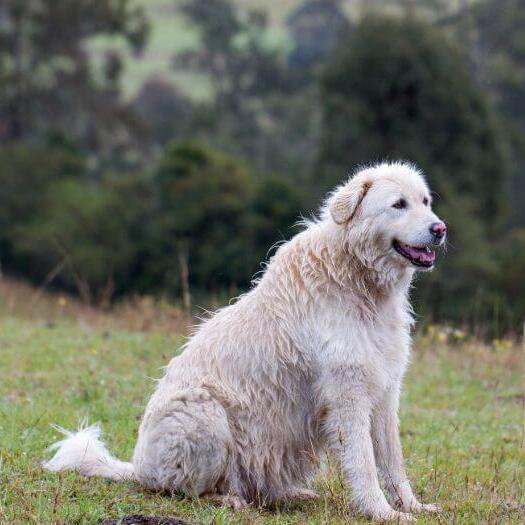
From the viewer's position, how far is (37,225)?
43812 mm

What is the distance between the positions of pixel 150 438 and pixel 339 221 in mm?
1922

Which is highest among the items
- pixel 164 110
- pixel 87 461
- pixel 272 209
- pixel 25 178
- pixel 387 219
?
pixel 387 219

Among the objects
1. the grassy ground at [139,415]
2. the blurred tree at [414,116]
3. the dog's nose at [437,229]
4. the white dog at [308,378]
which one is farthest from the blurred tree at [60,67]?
the dog's nose at [437,229]

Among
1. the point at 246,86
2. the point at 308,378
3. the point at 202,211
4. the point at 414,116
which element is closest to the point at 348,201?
the point at 308,378

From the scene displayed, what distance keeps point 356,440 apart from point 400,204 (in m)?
1.61

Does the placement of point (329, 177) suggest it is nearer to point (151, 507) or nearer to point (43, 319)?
point (43, 319)

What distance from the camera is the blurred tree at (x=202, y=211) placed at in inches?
1383

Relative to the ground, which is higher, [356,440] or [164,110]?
[356,440]

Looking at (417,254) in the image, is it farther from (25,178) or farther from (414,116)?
(25,178)

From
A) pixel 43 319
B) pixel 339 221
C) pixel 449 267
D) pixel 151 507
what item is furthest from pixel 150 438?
pixel 449 267

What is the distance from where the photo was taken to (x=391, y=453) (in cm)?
702

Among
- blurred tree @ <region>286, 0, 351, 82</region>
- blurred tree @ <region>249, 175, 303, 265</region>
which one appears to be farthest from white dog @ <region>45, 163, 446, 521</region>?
blurred tree @ <region>286, 0, 351, 82</region>

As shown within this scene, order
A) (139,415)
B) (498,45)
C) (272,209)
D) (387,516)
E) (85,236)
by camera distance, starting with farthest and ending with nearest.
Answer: (498,45) < (85,236) < (272,209) < (139,415) < (387,516)

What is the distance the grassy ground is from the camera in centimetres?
→ 658
